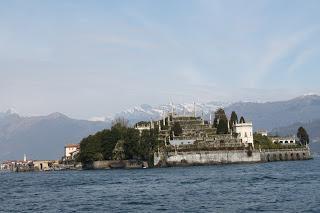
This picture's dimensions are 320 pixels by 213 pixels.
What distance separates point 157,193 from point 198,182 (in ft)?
61.6

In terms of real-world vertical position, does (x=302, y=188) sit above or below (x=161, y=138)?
below

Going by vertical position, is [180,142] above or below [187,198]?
above

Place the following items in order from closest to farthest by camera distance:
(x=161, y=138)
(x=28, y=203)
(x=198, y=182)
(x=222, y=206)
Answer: (x=222, y=206), (x=28, y=203), (x=198, y=182), (x=161, y=138)

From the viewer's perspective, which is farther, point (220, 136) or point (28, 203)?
point (220, 136)

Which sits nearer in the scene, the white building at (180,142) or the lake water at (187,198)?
the lake water at (187,198)

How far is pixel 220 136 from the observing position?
193125 mm

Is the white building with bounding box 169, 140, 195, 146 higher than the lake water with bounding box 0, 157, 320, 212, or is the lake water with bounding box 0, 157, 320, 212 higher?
the white building with bounding box 169, 140, 195, 146

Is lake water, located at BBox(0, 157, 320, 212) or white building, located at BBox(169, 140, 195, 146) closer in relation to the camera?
lake water, located at BBox(0, 157, 320, 212)

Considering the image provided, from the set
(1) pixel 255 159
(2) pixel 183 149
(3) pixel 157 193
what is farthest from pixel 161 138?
(3) pixel 157 193

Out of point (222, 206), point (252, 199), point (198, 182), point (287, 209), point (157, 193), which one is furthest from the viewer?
point (198, 182)

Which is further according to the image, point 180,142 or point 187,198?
point 180,142

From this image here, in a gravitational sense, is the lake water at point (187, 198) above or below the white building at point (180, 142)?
below

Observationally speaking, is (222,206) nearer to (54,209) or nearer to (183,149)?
(54,209)

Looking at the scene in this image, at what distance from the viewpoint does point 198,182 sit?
10381cm
